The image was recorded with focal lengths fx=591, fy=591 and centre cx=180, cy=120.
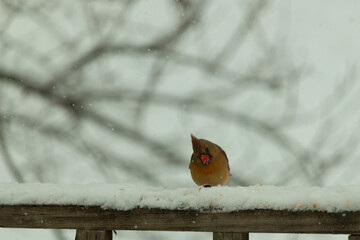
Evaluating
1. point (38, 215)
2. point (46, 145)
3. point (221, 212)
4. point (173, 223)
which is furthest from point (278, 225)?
point (46, 145)

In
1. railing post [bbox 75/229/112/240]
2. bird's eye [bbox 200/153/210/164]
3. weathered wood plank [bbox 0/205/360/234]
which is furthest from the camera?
bird's eye [bbox 200/153/210/164]

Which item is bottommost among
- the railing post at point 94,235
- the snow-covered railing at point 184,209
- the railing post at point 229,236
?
the railing post at point 229,236

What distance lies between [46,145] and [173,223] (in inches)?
150

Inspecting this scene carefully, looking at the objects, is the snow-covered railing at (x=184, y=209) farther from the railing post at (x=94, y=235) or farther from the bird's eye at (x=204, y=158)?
the bird's eye at (x=204, y=158)

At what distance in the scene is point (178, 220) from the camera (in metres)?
1.94

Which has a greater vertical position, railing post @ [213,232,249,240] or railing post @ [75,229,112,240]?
railing post @ [75,229,112,240]

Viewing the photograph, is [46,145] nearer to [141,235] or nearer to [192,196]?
[141,235]

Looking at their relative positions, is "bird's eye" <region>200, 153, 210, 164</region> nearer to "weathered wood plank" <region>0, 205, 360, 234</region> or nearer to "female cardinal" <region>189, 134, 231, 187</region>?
"female cardinal" <region>189, 134, 231, 187</region>

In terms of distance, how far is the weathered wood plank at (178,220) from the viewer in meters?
1.81

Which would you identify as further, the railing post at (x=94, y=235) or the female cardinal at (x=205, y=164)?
the female cardinal at (x=205, y=164)

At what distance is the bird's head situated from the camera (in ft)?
10.2

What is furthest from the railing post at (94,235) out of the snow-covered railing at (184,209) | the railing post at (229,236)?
the railing post at (229,236)

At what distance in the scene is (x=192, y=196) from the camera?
6.39 feet

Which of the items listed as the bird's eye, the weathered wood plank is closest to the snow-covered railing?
the weathered wood plank
